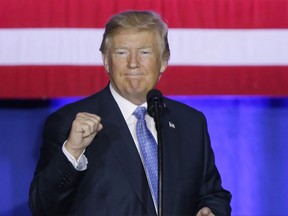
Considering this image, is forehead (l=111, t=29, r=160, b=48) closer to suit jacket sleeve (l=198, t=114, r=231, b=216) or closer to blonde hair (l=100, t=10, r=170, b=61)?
blonde hair (l=100, t=10, r=170, b=61)

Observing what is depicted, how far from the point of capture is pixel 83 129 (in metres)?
1.42

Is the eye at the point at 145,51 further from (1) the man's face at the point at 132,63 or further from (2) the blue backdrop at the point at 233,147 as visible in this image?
(2) the blue backdrop at the point at 233,147

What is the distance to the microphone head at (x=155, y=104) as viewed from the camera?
4.74 ft

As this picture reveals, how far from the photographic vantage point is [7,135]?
2.59m

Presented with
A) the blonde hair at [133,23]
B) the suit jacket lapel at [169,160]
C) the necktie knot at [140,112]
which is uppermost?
the blonde hair at [133,23]

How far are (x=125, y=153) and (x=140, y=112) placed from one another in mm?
137

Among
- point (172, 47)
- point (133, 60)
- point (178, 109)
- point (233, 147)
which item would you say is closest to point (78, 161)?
point (133, 60)

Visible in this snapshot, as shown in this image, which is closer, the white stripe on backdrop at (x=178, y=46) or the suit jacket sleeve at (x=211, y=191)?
the suit jacket sleeve at (x=211, y=191)

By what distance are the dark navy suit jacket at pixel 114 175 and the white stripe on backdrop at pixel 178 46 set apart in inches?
26.6

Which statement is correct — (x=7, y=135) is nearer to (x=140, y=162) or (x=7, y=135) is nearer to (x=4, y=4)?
(x=4, y=4)

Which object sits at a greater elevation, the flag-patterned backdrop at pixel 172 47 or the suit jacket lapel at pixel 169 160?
the flag-patterned backdrop at pixel 172 47

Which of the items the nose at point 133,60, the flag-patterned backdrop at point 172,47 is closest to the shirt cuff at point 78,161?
the nose at point 133,60

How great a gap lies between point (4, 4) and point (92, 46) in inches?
13.1

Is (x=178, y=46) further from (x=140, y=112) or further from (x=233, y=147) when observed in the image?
(x=140, y=112)
